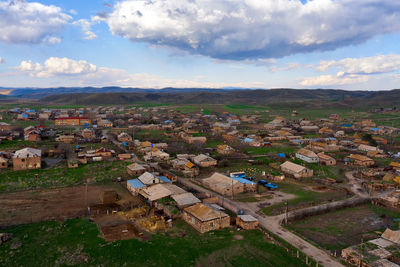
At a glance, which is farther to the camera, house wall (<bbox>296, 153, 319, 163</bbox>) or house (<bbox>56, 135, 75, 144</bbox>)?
house (<bbox>56, 135, 75, 144</bbox>)

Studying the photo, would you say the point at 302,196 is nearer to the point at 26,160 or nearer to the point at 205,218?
the point at 205,218

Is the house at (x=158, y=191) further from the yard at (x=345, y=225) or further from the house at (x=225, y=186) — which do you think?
the yard at (x=345, y=225)

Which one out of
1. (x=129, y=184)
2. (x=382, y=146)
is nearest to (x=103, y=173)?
(x=129, y=184)

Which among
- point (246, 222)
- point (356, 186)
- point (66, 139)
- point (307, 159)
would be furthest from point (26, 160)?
point (356, 186)

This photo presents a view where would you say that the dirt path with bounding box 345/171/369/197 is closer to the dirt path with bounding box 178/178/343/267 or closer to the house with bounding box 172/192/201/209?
the dirt path with bounding box 178/178/343/267

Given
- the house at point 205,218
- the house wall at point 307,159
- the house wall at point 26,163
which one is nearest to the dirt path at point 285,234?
the house at point 205,218

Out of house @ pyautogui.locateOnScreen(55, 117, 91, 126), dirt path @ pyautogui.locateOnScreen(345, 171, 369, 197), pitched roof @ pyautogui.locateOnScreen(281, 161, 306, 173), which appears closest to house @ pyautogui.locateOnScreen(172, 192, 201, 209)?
pitched roof @ pyautogui.locateOnScreen(281, 161, 306, 173)
